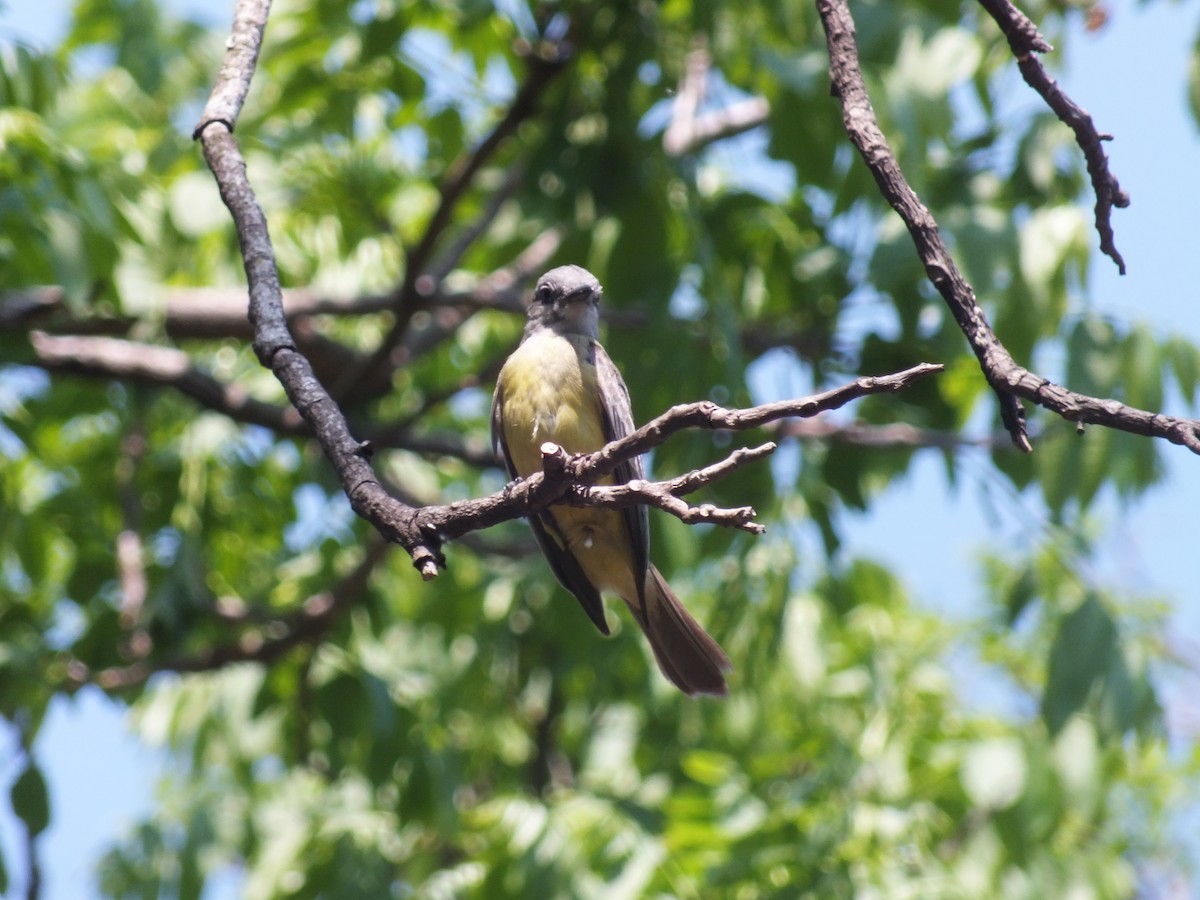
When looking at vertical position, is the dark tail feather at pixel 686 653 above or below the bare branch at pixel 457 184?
below

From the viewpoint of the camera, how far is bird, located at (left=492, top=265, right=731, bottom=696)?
14.1 ft

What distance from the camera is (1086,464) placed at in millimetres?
5539

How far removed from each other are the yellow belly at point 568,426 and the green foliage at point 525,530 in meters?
0.65

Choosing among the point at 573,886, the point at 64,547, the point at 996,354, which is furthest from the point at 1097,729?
the point at 64,547

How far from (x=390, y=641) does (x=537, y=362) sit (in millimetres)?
4200

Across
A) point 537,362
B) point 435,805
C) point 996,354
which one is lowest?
point 996,354

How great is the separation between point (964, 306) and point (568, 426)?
91.1 inches

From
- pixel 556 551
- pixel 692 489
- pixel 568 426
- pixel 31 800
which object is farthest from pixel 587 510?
pixel 31 800

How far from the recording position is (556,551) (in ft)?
15.3

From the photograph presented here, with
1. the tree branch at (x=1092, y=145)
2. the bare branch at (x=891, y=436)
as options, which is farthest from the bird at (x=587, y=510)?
the tree branch at (x=1092, y=145)

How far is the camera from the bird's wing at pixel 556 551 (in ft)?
15.0

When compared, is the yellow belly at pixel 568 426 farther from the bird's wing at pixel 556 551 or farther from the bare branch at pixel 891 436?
the bare branch at pixel 891 436

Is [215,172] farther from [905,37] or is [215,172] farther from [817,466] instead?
[817,466]

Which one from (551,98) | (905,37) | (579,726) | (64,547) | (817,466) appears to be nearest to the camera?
(905,37)
